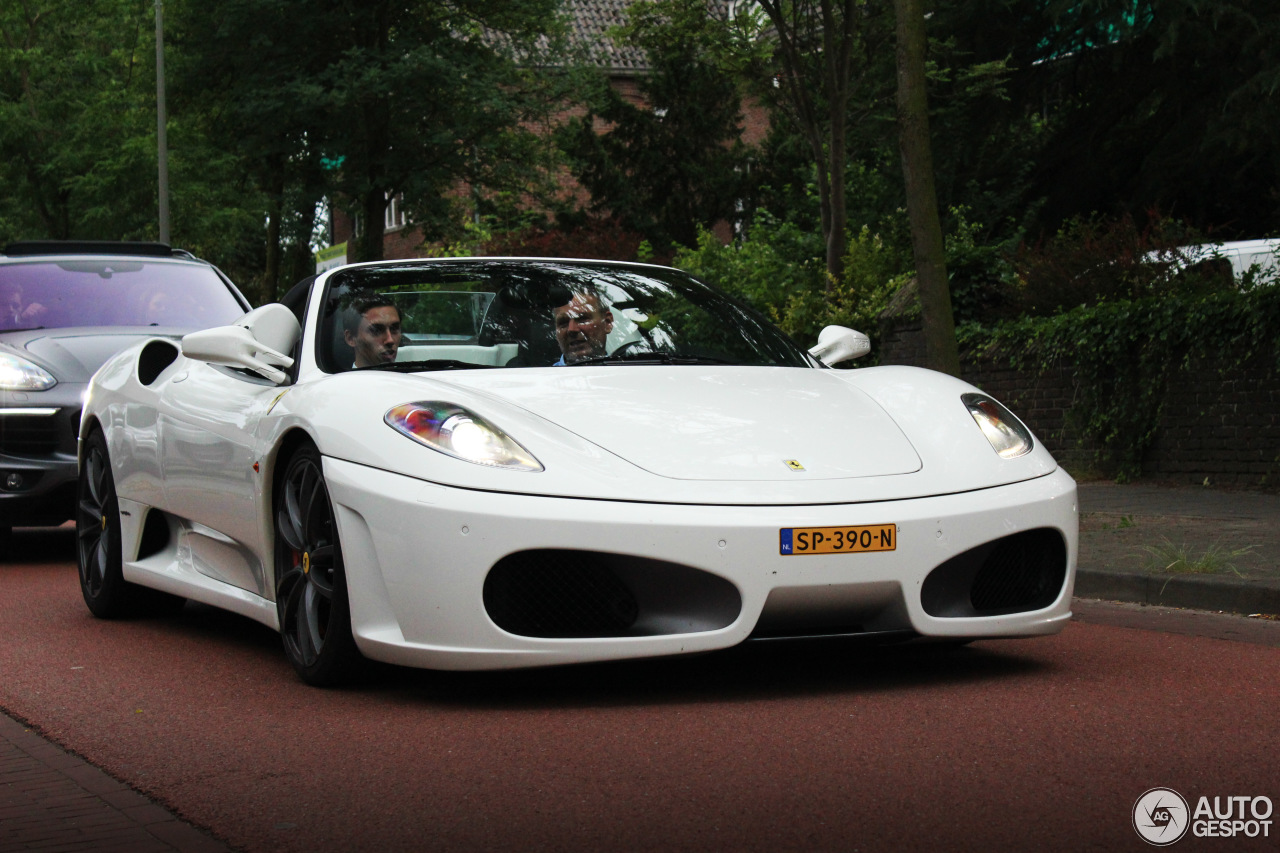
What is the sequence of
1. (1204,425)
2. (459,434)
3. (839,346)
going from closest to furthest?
(459,434) < (839,346) < (1204,425)

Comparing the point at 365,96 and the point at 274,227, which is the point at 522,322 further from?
the point at 274,227

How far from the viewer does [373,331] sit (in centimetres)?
588

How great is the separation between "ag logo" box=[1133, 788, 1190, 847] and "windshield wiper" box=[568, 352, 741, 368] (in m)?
2.50

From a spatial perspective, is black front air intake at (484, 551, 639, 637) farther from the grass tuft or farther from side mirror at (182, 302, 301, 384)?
the grass tuft

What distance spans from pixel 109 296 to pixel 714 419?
673 cm

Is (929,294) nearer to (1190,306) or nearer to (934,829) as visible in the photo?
(1190,306)

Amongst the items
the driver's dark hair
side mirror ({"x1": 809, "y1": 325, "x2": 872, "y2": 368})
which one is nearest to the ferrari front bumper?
the driver's dark hair

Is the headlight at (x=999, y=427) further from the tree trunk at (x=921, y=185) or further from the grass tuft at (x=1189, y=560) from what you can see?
the tree trunk at (x=921, y=185)

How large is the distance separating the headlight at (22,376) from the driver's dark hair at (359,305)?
440 centimetres

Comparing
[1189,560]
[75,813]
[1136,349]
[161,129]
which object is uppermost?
[75,813]

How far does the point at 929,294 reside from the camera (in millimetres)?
11047

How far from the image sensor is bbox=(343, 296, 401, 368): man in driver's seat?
5.79 metres

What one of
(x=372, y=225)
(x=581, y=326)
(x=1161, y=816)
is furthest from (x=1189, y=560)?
(x=372, y=225)

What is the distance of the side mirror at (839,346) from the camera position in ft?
20.8
